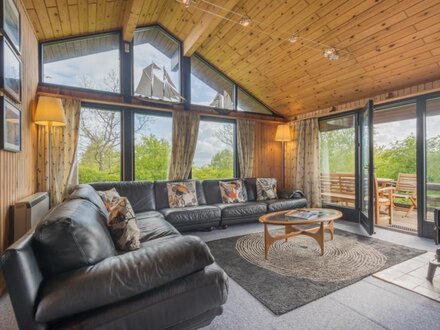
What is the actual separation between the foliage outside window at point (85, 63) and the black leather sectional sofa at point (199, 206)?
1730 mm

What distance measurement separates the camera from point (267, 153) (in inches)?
219

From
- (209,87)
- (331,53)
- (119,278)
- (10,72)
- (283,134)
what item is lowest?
(119,278)

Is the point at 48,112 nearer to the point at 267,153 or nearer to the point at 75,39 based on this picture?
the point at 75,39

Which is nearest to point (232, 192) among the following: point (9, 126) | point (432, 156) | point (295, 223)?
point (295, 223)

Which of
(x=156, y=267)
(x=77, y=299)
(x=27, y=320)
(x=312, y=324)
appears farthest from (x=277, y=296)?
(x=27, y=320)

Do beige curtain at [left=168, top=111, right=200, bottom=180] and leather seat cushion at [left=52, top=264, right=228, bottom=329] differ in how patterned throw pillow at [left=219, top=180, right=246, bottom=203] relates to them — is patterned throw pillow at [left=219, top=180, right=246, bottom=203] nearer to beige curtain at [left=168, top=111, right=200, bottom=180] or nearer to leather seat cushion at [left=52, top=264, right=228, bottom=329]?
beige curtain at [left=168, top=111, right=200, bottom=180]

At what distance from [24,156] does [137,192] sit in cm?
146

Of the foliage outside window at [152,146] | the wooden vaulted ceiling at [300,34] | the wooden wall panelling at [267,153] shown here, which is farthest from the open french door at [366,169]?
the foliage outside window at [152,146]

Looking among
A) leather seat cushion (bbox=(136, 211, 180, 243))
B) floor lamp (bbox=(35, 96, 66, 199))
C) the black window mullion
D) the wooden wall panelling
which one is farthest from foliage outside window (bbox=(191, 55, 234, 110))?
leather seat cushion (bbox=(136, 211, 180, 243))

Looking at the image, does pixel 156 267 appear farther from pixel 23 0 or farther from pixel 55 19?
pixel 55 19

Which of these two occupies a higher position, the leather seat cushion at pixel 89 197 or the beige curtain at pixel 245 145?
the beige curtain at pixel 245 145

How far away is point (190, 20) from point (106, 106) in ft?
6.68

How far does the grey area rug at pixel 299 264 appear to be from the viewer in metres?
2.01

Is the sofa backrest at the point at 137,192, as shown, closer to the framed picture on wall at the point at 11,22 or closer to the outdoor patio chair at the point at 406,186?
the framed picture on wall at the point at 11,22
